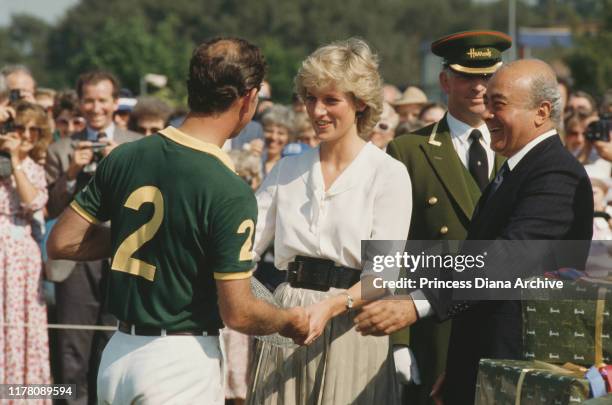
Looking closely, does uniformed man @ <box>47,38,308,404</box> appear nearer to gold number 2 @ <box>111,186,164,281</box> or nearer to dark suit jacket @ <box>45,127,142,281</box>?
gold number 2 @ <box>111,186,164,281</box>

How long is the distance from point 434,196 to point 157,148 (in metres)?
1.89

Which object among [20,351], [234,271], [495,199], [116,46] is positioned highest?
[116,46]

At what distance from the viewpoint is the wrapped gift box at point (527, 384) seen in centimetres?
422

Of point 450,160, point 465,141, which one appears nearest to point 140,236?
point 450,160

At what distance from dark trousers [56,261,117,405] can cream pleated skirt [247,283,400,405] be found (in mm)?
3629

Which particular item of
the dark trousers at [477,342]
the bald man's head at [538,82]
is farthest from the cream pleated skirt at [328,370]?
the bald man's head at [538,82]

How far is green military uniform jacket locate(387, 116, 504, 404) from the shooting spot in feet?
19.4

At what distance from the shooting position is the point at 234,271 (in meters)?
4.44

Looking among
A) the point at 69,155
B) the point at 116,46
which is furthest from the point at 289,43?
the point at 69,155

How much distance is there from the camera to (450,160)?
238 inches

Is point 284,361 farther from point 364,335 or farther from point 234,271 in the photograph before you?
point 234,271

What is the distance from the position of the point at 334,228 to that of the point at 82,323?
13.1 feet

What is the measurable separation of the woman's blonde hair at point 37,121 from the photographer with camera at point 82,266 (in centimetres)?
13

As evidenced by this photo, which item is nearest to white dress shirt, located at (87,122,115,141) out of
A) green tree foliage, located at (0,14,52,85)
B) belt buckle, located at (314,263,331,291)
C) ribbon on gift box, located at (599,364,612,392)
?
belt buckle, located at (314,263,331,291)
